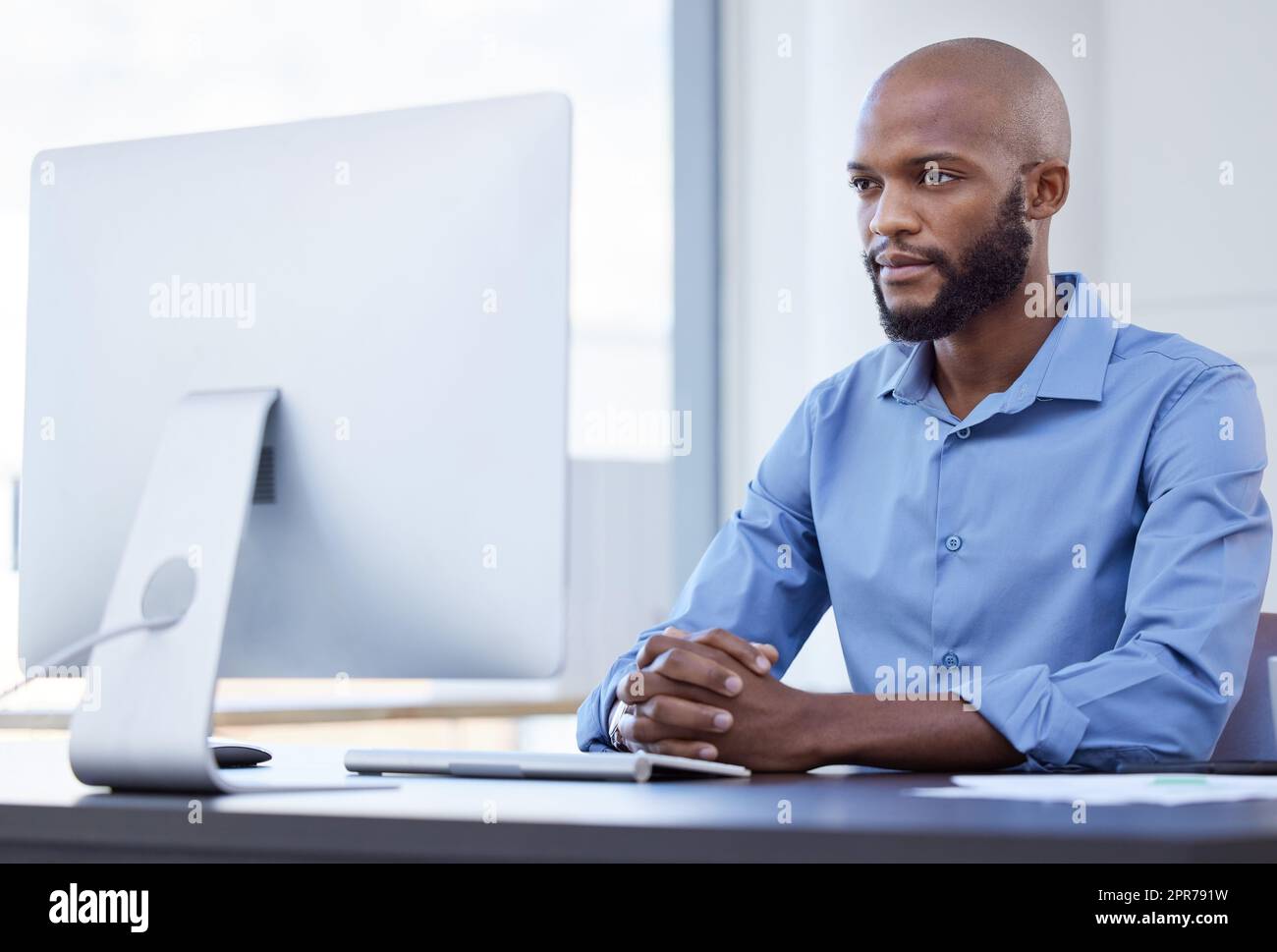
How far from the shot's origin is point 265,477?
112cm

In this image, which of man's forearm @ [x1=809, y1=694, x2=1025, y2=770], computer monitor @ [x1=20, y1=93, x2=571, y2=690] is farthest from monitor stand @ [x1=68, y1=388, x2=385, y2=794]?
man's forearm @ [x1=809, y1=694, x2=1025, y2=770]

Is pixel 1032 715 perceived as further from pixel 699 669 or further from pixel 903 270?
pixel 903 270

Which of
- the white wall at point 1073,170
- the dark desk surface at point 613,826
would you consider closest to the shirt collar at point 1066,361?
the dark desk surface at point 613,826

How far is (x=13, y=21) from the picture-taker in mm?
3350

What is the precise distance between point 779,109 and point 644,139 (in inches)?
14.8

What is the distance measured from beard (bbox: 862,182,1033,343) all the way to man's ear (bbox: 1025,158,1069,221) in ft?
0.08

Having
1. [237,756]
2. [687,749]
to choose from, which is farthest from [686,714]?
[237,756]

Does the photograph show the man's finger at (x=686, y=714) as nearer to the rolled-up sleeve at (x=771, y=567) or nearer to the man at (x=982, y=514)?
the man at (x=982, y=514)

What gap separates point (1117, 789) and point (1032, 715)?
0.28 metres

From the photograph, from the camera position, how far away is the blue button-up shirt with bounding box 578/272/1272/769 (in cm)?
128

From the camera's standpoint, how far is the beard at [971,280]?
5.30ft

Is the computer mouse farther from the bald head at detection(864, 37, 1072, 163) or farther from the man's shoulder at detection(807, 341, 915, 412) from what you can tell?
the bald head at detection(864, 37, 1072, 163)

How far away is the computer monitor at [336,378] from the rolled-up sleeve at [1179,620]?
1.53 ft

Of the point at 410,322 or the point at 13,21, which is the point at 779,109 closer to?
the point at 13,21
